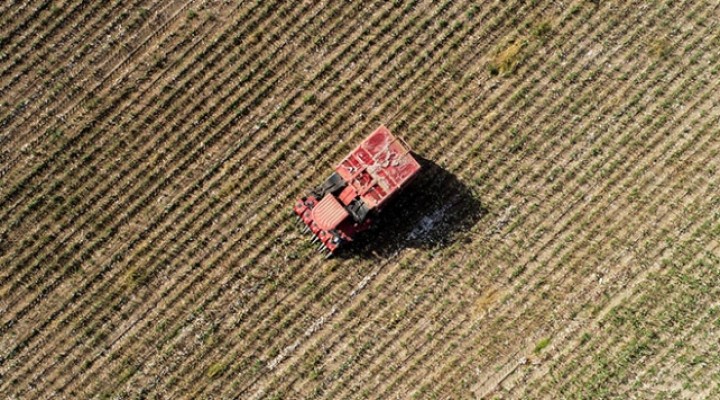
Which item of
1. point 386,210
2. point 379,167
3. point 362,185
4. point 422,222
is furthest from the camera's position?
point 422,222

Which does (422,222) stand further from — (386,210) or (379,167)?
(379,167)

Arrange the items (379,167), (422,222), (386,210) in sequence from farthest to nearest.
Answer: (422,222) → (386,210) → (379,167)

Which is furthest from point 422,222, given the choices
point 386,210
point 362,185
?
point 362,185

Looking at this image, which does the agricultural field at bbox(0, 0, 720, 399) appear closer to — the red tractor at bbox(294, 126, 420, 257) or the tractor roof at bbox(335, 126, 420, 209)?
the red tractor at bbox(294, 126, 420, 257)

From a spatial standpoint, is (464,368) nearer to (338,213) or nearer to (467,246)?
(467,246)

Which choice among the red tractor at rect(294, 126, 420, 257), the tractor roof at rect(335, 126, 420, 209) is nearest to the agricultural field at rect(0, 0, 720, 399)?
the red tractor at rect(294, 126, 420, 257)

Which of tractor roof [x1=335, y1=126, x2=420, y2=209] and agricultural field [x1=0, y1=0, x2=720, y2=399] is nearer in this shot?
tractor roof [x1=335, y1=126, x2=420, y2=209]

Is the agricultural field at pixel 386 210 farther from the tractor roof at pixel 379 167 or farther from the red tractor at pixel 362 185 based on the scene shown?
the tractor roof at pixel 379 167
